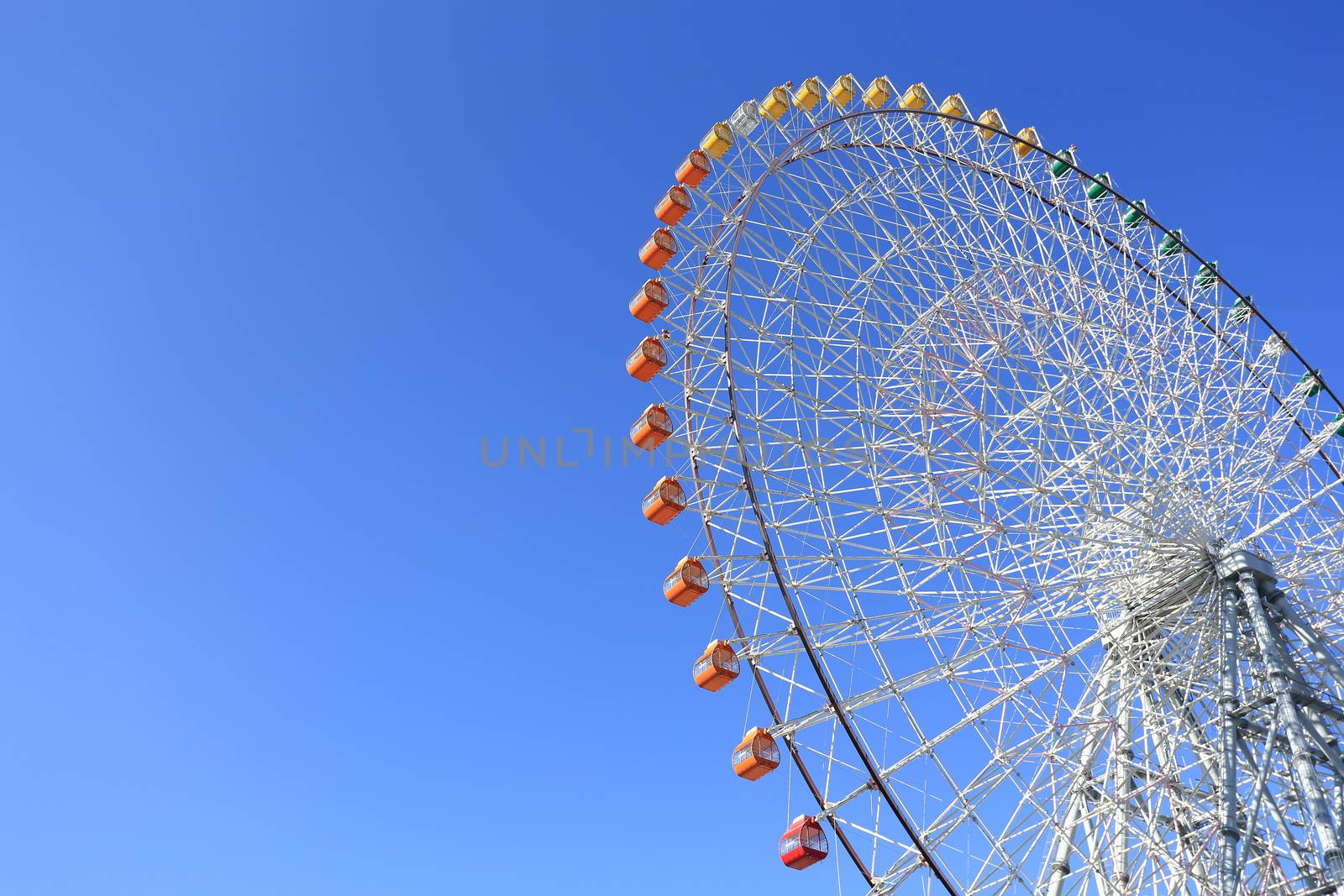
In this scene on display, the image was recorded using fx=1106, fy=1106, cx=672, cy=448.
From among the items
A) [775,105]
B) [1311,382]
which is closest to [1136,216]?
[1311,382]

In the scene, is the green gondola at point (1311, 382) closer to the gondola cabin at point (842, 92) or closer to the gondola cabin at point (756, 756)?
the gondola cabin at point (842, 92)

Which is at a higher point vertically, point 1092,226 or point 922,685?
point 1092,226

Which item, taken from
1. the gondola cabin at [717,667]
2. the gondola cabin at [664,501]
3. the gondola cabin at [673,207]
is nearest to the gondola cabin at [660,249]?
the gondola cabin at [673,207]

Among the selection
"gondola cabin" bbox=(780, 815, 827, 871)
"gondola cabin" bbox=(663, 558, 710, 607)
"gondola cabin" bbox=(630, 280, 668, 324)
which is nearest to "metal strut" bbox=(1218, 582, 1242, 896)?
"gondola cabin" bbox=(780, 815, 827, 871)

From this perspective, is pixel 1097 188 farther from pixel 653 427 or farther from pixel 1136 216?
pixel 653 427

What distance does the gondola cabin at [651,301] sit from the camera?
22.3 m

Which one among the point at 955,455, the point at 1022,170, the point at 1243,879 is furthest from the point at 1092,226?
the point at 1243,879

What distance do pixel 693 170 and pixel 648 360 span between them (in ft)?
13.8

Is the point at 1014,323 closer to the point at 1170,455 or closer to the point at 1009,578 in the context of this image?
the point at 1170,455

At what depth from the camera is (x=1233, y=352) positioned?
86.6 feet

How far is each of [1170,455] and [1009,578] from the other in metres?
5.71

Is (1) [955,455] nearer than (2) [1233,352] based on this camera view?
Yes

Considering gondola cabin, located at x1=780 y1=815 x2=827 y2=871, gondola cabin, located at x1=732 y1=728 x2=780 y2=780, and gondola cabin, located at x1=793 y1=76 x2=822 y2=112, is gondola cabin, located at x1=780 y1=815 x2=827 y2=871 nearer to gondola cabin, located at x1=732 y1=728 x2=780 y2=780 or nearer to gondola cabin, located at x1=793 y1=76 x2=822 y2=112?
gondola cabin, located at x1=732 y1=728 x2=780 y2=780

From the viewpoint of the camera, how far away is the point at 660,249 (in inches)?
891
